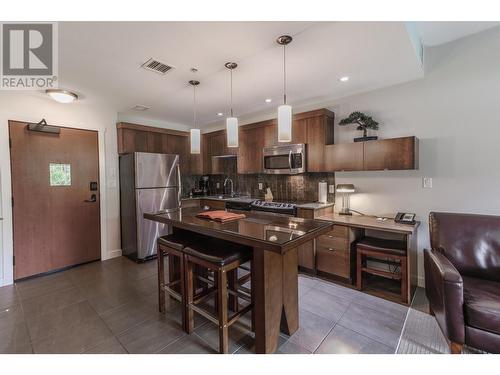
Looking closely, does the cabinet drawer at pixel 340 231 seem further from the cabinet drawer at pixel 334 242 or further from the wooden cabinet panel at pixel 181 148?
the wooden cabinet panel at pixel 181 148

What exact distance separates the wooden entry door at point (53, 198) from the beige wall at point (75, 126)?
0.07 meters

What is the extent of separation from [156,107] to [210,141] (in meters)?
1.29

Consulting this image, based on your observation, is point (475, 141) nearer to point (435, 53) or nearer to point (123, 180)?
point (435, 53)

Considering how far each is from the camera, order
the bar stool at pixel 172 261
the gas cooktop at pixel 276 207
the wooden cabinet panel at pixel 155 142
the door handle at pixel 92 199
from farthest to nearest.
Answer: the wooden cabinet panel at pixel 155 142, the door handle at pixel 92 199, the gas cooktop at pixel 276 207, the bar stool at pixel 172 261

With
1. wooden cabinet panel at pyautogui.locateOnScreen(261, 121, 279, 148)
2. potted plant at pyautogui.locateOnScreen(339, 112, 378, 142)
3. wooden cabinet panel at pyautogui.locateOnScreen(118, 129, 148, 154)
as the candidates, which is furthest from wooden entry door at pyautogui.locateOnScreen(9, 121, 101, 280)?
potted plant at pyautogui.locateOnScreen(339, 112, 378, 142)

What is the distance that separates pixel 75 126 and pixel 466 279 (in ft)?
16.1

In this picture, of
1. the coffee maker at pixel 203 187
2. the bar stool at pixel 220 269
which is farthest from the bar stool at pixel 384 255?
the coffee maker at pixel 203 187

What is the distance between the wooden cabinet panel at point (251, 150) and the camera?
3791mm

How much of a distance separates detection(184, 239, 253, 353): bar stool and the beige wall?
2.54m

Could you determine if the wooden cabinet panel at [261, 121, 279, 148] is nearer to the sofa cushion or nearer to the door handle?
the sofa cushion

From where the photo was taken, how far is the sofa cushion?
141cm

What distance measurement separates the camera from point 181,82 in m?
2.72

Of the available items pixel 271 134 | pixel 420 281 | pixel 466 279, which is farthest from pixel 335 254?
pixel 271 134
